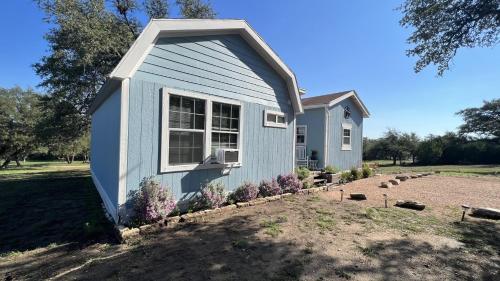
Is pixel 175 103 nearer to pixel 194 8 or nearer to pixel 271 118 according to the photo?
pixel 271 118

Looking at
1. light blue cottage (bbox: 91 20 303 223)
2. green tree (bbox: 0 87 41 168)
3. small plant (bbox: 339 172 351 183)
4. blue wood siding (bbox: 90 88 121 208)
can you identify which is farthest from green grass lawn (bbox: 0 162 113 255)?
green tree (bbox: 0 87 41 168)

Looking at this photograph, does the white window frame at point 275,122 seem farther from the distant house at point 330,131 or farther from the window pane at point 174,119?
the distant house at point 330,131

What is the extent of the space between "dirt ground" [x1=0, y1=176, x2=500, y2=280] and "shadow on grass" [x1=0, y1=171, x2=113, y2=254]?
60 centimetres

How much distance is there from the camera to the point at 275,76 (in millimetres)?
8977

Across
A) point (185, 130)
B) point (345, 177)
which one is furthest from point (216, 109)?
point (345, 177)

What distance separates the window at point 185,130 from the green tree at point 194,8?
A: 15.0m

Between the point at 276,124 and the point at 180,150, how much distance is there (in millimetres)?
3749

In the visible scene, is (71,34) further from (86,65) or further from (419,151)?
(419,151)

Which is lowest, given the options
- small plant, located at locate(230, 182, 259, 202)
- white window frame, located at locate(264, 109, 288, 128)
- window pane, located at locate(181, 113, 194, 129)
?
small plant, located at locate(230, 182, 259, 202)

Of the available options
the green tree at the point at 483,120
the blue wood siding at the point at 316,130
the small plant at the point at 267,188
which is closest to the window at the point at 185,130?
the small plant at the point at 267,188

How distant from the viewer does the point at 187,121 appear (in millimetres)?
6262

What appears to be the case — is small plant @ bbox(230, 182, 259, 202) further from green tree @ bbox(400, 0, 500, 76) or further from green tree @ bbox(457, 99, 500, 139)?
green tree @ bbox(457, 99, 500, 139)

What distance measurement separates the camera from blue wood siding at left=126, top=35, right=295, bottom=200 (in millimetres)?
5445

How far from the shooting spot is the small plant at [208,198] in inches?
250
